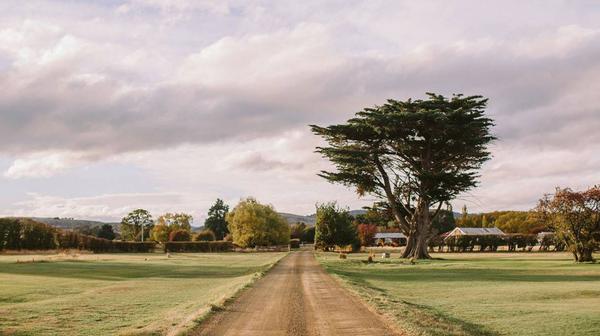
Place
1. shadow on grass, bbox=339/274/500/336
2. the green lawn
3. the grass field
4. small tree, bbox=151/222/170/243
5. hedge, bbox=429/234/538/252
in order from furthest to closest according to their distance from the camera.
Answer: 1. small tree, bbox=151/222/170/243
2. hedge, bbox=429/234/538/252
3. the grass field
4. the green lawn
5. shadow on grass, bbox=339/274/500/336

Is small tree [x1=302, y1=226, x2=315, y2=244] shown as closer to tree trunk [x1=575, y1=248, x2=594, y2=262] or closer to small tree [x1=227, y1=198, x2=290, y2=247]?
small tree [x1=227, y1=198, x2=290, y2=247]

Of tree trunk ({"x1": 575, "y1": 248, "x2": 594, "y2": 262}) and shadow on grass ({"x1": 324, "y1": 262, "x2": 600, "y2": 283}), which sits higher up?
tree trunk ({"x1": 575, "y1": 248, "x2": 594, "y2": 262})

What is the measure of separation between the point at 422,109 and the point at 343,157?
29.4 ft

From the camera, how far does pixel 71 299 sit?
21875 millimetres

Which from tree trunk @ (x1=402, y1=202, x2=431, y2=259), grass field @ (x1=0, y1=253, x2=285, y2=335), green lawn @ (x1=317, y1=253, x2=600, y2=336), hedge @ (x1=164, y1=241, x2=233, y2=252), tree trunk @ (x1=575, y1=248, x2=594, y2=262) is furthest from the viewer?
hedge @ (x1=164, y1=241, x2=233, y2=252)

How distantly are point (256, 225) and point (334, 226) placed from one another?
32.0 meters

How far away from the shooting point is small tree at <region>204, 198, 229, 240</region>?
181625 mm

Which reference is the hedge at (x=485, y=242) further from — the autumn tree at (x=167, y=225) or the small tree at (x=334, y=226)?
the autumn tree at (x=167, y=225)

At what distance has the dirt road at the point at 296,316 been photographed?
43.8 feet

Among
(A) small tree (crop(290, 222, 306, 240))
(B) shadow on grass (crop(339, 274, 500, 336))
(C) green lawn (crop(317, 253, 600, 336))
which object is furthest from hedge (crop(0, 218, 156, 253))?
(A) small tree (crop(290, 222, 306, 240))

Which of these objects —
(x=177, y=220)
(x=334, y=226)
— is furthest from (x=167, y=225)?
(x=334, y=226)

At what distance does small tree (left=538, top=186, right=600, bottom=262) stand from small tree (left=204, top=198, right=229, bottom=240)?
139489 mm

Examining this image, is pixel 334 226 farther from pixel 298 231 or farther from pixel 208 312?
pixel 298 231

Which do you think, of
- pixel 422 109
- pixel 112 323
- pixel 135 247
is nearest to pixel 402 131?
pixel 422 109
